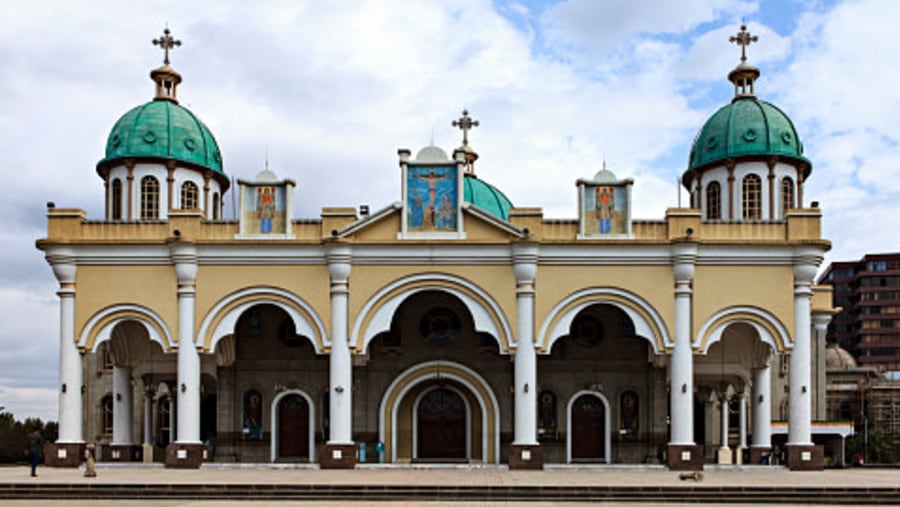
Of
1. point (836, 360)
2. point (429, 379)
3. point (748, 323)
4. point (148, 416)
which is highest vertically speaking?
point (748, 323)

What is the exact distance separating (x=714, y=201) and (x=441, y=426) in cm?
1260

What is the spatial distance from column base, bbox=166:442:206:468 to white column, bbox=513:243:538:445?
31.2ft

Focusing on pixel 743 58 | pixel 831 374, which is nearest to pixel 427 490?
pixel 743 58

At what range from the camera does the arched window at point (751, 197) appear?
36.2 meters

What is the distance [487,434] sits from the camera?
111 ft

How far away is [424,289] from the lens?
31.9 m

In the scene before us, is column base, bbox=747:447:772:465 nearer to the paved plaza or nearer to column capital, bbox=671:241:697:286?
the paved plaza

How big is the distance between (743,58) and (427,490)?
862 inches

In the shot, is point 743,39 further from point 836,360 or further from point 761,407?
point 836,360

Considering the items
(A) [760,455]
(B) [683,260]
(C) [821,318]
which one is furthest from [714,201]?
→ (A) [760,455]

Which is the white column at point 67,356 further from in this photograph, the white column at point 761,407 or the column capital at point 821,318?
the column capital at point 821,318

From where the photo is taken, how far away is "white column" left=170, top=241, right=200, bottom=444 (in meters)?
31.4

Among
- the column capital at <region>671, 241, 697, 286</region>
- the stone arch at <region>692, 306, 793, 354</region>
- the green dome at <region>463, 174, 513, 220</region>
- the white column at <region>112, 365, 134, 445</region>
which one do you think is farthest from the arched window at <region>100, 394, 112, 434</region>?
the stone arch at <region>692, 306, 793, 354</region>

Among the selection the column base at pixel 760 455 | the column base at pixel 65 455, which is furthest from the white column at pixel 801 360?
the column base at pixel 65 455
